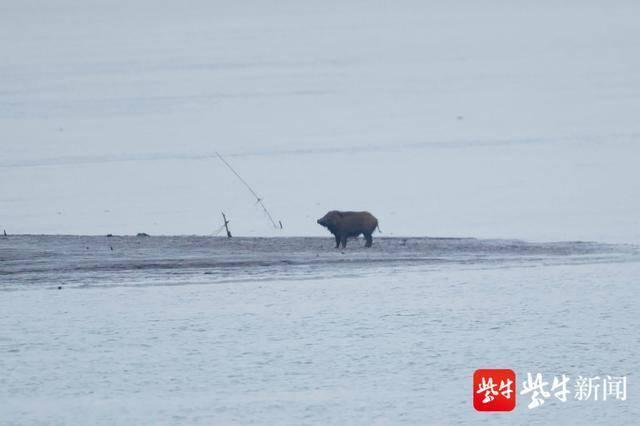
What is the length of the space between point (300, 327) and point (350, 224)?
13.0ft

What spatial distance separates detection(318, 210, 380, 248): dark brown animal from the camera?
1948cm

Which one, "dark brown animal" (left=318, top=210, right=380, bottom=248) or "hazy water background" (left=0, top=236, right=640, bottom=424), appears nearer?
"hazy water background" (left=0, top=236, right=640, bottom=424)

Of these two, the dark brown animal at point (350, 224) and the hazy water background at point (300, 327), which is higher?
the dark brown animal at point (350, 224)

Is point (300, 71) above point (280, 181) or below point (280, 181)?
above

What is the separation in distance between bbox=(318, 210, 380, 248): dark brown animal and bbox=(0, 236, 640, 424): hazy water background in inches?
10.4

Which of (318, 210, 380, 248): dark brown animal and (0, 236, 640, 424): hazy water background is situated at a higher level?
(318, 210, 380, 248): dark brown animal

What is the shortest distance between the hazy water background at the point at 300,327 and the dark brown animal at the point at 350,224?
263 mm

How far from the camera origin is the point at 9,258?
18594 mm

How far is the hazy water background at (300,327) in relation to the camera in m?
12.7

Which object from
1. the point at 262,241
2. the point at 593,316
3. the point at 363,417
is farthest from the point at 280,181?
the point at 363,417

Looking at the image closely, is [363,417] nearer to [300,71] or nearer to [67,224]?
[67,224]

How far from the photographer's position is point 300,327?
15.8 m

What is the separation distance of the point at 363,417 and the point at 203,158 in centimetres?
1978

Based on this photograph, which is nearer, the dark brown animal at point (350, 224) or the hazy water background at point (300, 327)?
the hazy water background at point (300, 327)
